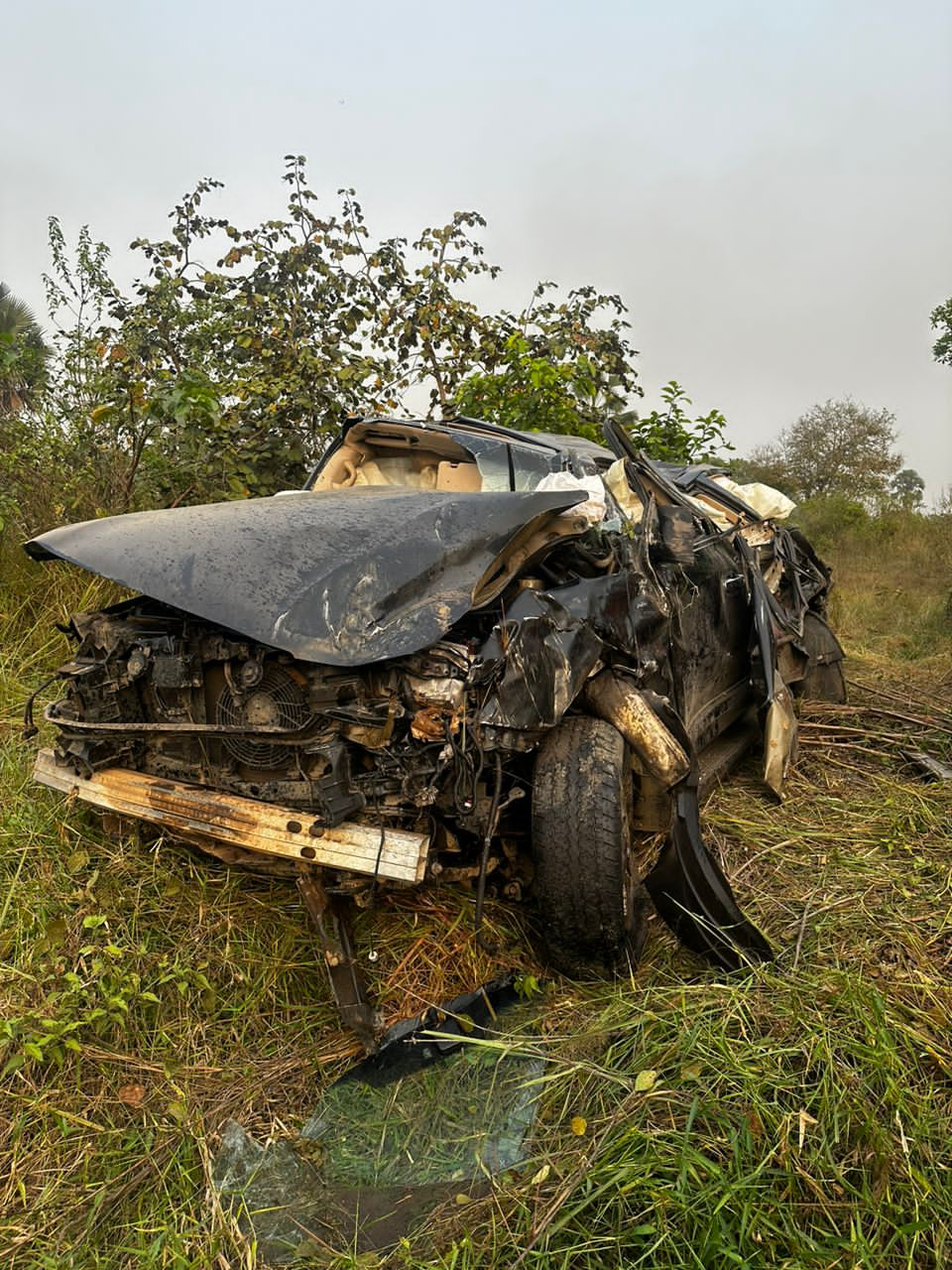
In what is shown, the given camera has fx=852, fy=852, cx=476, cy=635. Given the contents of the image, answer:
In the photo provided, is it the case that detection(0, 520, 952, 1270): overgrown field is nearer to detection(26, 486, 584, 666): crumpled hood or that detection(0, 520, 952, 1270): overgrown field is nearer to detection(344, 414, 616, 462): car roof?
detection(26, 486, 584, 666): crumpled hood

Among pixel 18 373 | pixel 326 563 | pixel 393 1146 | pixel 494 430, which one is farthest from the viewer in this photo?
pixel 18 373

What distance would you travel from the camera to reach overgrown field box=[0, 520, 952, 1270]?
1697 millimetres

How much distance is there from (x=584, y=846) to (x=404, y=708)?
2.12ft

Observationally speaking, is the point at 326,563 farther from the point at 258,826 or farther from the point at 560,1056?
the point at 560,1056

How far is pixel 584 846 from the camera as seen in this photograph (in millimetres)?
2385

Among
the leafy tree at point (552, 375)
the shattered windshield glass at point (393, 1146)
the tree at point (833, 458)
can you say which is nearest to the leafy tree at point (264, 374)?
the leafy tree at point (552, 375)

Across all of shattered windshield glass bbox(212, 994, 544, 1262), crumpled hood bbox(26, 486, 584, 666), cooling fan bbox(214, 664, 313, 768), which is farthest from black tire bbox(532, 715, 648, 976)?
cooling fan bbox(214, 664, 313, 768)

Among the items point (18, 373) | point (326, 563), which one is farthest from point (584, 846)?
point (18, 373)

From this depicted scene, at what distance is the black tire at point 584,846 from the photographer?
2.38 meters

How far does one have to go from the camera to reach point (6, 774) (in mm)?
3490

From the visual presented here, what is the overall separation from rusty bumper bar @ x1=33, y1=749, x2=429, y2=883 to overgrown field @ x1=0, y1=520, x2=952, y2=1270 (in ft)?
1.36

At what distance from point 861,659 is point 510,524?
5.09 meters

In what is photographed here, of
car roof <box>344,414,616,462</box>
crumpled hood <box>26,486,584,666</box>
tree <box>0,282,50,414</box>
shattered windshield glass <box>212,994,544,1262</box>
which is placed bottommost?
shattered windshield glass <box>212,994,544,1262</box>

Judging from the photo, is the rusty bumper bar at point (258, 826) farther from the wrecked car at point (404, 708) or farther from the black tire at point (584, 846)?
the black tire at point (584, 846)
